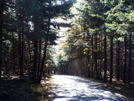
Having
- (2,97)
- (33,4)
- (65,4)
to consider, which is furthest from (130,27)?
(2,97)

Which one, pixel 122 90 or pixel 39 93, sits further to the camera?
pixel 122 90

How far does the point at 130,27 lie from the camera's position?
8500 mm

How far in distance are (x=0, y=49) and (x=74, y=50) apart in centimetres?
1828

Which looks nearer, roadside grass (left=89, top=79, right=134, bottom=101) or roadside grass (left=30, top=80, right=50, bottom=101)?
roadside grass (left=30, top=80, right=50, bottom=101)

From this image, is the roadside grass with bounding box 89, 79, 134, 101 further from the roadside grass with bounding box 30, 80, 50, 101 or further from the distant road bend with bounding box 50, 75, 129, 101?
the roadside grass with bounding box 30, 80, 50, 101

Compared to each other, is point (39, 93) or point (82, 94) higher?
point (39, 93)

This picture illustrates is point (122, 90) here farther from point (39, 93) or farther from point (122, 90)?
point (39, 93)

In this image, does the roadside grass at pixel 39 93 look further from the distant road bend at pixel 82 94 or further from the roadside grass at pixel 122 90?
the roadside grass at pixel 122 90

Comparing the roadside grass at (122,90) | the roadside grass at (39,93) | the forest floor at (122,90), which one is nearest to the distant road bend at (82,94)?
the roadside grass at (39,93)

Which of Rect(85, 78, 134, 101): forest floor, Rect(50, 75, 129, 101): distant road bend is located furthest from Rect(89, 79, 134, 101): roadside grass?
Rect(50, 75, 129, 101): distant road bend

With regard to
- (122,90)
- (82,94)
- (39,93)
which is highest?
(39,93)

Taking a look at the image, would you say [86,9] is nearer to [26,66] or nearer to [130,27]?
[130,27]

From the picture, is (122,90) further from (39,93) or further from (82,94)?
(39,93)

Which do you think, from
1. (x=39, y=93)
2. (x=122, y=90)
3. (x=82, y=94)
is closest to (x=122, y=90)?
(x=122, y=90)
